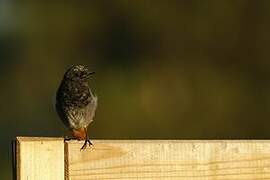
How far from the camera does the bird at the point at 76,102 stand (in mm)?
3346

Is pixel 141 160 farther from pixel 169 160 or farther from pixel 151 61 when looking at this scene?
pixel 151 61

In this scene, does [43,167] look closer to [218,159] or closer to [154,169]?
[154,169]

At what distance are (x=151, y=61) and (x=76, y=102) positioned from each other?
4.60 m

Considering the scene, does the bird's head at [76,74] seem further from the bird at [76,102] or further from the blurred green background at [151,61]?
the blurred green background at [151,61]

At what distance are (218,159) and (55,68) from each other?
221 inches

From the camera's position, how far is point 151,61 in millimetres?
8047

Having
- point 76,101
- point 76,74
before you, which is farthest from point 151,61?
point 76,101

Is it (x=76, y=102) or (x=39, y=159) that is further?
(x=76, y=102)

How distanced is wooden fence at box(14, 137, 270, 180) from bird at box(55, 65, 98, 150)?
127 cm

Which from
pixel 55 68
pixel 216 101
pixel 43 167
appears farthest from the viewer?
pixel 216 101

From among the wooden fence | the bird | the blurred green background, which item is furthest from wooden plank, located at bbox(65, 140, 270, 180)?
the blurred green background

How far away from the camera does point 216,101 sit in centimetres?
806

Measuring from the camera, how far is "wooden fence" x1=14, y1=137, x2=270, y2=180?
1.89m

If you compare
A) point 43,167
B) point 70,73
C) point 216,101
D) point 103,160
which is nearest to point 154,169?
point 103,160
